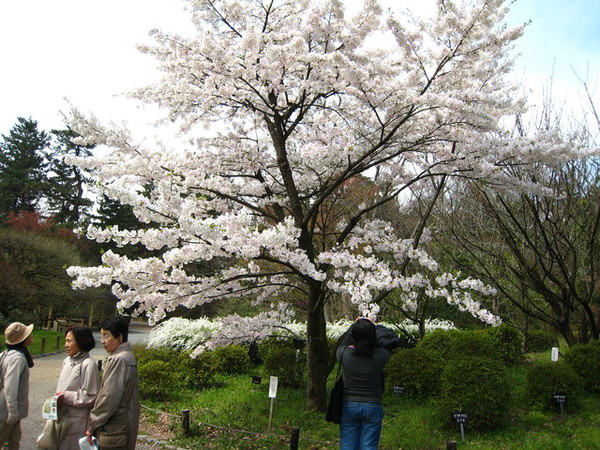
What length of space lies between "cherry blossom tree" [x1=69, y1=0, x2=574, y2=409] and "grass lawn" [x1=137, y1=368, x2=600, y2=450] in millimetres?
860

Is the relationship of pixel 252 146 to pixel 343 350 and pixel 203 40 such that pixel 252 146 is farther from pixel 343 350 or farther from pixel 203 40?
pixel 343 350

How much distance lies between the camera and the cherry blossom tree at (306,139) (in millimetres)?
5559

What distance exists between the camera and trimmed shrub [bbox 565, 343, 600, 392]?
705cm

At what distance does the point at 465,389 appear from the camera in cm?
591

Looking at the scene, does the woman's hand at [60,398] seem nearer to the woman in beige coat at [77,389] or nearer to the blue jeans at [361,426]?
the woman in beige coat at [77,389]

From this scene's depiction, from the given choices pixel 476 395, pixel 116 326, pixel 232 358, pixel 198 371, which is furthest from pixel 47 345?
pixel 116 326

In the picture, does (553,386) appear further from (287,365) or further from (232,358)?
(232,358)

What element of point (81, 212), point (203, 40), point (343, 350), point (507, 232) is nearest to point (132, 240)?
point (203, 40)

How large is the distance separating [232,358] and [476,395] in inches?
252

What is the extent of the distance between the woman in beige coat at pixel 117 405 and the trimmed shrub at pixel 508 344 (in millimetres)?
8483

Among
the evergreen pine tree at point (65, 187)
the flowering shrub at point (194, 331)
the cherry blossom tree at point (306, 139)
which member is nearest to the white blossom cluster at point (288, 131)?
the cherry blossom tree at point (306, 139)

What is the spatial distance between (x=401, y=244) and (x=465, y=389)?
196cm

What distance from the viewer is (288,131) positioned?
7.16 metres

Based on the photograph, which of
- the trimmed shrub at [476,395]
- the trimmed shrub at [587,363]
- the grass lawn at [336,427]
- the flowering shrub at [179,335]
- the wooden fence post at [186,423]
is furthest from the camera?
the flowering shrub at [179,335]
